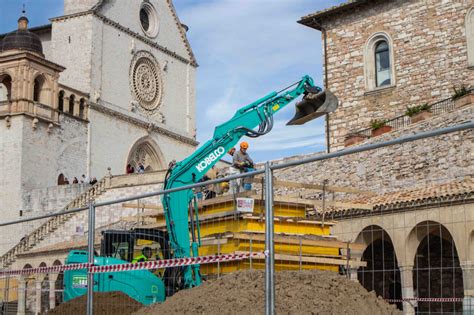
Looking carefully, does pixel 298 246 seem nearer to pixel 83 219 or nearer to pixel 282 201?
pixel 282 201

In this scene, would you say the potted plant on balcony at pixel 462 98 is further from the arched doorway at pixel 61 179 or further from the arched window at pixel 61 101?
the arched window at pixel 61 101

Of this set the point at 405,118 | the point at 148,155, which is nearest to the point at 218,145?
the point at 405,118

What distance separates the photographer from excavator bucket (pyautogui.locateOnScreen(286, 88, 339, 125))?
1505cm

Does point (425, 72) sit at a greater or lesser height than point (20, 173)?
greater

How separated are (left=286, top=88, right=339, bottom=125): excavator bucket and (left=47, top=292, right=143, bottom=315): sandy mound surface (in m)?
5.89

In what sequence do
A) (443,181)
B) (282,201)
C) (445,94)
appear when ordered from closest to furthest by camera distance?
(282,201)
(443,181)
(445,94)

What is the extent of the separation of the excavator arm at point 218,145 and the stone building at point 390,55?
12394 mm

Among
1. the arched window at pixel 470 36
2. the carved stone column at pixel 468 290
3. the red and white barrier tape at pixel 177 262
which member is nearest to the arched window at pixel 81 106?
the arched window at pixel 470 36

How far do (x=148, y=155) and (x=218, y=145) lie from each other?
3564 cm

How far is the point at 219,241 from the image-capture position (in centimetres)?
1220

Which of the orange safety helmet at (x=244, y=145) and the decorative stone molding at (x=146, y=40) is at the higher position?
the decorative stone molding at (x=146, y=40)

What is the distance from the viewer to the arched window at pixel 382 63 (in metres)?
28.5

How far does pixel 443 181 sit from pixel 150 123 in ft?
99.7

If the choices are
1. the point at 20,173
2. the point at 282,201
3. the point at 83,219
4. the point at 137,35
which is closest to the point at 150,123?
the point at 137,35
